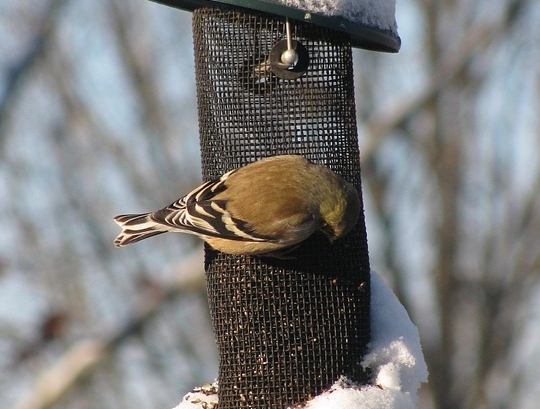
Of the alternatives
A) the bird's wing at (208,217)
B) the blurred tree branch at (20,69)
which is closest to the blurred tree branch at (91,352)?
the blurred tree branch at (20,69)

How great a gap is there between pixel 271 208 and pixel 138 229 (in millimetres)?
798

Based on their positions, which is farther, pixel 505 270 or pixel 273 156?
pixel 505 270

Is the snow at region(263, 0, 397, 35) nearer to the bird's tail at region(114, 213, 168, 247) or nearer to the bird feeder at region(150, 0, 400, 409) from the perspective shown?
the bird feeder at region(150, 0, 400, 409)

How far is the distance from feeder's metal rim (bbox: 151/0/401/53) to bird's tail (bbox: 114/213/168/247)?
4.13 ft

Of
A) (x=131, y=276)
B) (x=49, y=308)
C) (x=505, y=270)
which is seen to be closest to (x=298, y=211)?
(x=49, y=308)

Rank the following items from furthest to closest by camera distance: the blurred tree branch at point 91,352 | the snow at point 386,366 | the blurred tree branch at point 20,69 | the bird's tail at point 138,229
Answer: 1. the blurred tree branch at point 91,352
2. the blurred tree branch at point 20,69
3. the bird's tail at point 138,229
4. the snow at point 386,366

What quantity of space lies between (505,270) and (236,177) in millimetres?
9884

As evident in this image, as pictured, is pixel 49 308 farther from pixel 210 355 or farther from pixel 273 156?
pixel 273 156

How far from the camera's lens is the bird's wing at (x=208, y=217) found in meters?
5.39

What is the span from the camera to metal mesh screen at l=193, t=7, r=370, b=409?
18.7 ft

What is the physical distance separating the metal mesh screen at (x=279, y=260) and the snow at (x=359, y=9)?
0.92 ft

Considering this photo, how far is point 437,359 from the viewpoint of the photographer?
1491 centimetres

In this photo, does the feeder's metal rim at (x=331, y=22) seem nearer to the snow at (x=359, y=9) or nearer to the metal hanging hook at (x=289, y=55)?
the snow at (x=359, y=9)

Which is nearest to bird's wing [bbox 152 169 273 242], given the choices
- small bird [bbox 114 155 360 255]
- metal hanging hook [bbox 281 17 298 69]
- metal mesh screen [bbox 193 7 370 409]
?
small bird [bbox 114 155 360 255]
